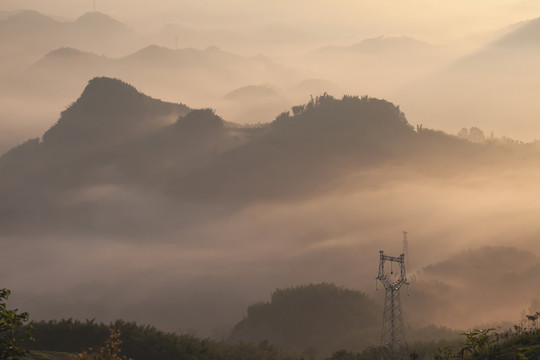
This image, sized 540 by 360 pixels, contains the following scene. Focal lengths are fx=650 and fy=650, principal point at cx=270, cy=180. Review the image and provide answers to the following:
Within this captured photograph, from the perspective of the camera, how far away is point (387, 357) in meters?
88.5

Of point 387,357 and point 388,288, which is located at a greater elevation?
point 388,288

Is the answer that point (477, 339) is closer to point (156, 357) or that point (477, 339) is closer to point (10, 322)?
point (10, 322)

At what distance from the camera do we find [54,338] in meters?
94.1

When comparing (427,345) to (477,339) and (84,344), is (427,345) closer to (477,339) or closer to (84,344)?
(84,344)

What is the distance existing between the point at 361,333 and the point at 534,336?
150355 mm

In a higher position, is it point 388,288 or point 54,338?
point 388,288

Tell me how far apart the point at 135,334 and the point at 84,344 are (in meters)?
7.32

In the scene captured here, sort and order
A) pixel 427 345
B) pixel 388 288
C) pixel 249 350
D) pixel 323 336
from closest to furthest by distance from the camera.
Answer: pixel 388 288
pixel 249 350
pixel 427 345
pixel 323 336

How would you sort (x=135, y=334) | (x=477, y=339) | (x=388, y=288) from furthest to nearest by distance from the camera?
(x=135, y=334)
(x=388, y=288)
(x=477, y=339)

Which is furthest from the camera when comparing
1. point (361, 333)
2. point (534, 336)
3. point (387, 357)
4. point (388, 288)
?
point (361, 333)

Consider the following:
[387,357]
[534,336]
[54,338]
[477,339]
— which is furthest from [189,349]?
[477,339]

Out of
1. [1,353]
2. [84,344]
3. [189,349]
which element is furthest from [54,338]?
[1,353]

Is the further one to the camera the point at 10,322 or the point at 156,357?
the point at 156,357

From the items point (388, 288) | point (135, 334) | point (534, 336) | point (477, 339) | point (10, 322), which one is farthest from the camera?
point (135, 334)
